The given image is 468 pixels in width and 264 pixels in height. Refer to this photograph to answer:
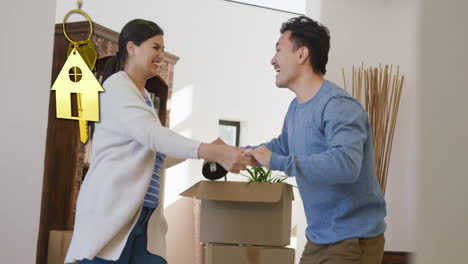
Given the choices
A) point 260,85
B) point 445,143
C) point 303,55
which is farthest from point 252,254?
point 260,85

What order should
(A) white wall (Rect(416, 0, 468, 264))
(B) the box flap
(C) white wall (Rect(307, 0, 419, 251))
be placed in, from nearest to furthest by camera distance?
(A) white wall (Rect(416, 0, 468, 264)) → (B) the box flap → (C) white wall (Rect(307, 0, 419, 251))

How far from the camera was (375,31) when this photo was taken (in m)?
3.90

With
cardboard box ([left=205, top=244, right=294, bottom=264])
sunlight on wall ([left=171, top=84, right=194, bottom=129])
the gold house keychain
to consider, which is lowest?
cardboard box ([left=205, top=244, right=294, bottom=264])

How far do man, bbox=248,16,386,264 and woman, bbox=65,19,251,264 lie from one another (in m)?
0.27

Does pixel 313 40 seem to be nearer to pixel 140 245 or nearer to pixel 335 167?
pixel 335 167

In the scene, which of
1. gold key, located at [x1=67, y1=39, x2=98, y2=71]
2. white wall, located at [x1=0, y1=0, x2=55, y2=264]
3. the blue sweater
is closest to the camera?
the blue sweater

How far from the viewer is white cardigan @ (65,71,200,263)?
1.65 metres

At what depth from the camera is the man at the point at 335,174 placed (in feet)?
4.81

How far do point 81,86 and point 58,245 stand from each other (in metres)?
1.58

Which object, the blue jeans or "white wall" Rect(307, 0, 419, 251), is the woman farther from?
"white wall" Rect(307, 0, 419, 251)

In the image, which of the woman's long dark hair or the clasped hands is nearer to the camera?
the clasped hands

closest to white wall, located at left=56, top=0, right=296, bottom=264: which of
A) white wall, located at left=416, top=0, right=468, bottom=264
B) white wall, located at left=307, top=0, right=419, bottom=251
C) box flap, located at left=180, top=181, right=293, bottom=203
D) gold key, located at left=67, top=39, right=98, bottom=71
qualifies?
white wall, located at left=307, top=0, right=419, bottom=251

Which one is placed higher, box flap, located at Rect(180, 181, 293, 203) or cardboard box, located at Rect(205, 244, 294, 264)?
box flap, located at Rect(180, 181, 293, 203)

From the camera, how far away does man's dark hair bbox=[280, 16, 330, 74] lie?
187 centimetres
